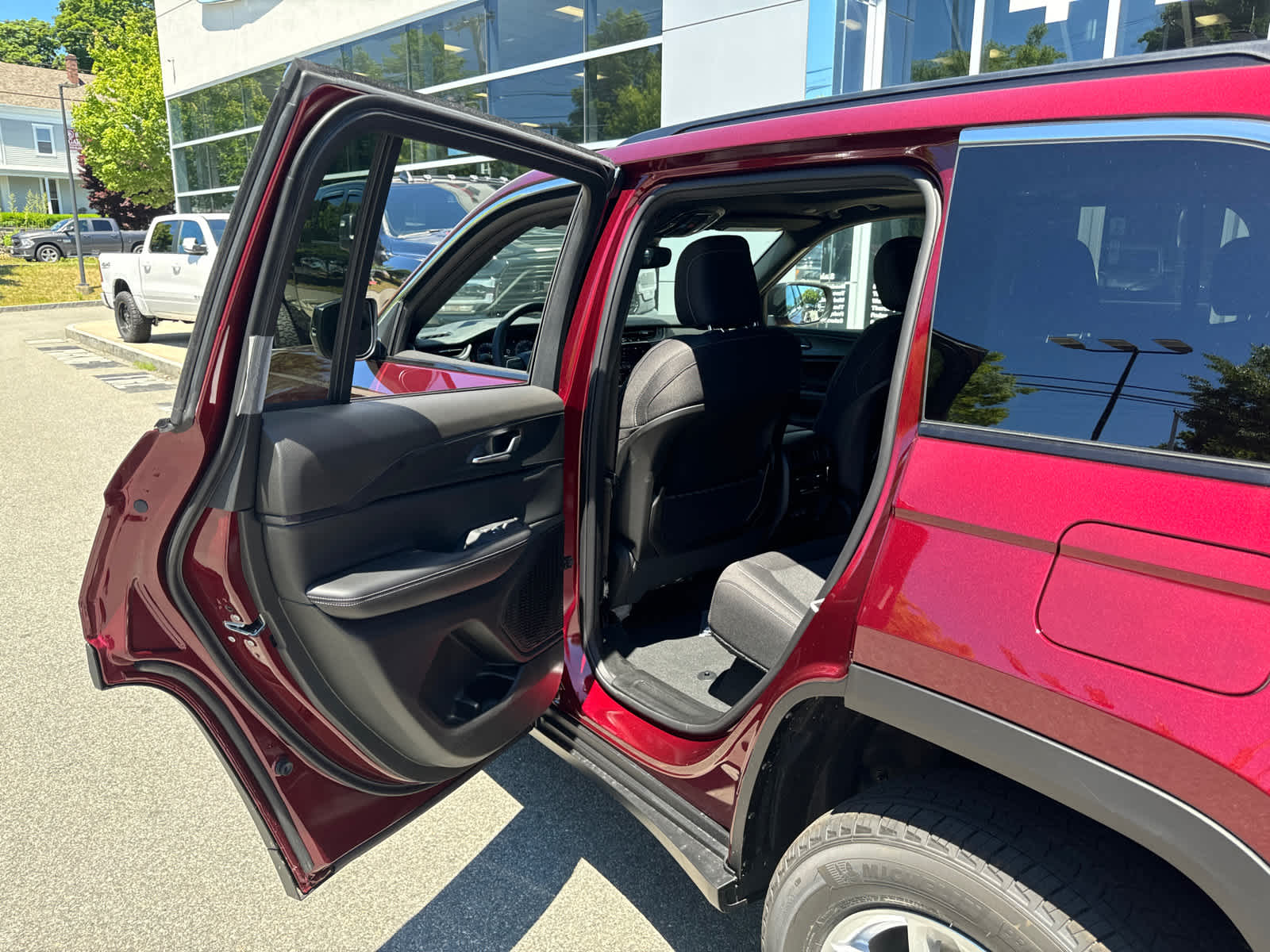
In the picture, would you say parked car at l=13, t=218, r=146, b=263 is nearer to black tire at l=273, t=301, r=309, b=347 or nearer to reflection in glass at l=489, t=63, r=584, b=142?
reflection in glass at l=489, t=63, r=584, b=142

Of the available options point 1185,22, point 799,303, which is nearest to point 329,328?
point 799,303

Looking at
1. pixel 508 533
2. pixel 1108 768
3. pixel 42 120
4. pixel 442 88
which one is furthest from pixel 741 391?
pixel 42 120

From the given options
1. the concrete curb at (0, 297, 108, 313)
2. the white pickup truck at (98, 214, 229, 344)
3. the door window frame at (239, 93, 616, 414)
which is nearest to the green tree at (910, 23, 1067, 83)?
the door window frame at (239, 93, 616, 414)

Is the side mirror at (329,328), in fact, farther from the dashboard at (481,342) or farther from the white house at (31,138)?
the white house at (31,138)

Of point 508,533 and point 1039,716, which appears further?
point 508,533

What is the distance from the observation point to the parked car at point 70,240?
27.0 meters

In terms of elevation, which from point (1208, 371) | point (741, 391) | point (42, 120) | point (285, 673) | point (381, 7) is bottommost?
point (285, 673)

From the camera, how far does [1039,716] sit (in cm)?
114

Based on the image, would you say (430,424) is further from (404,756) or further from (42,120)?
(42,120)

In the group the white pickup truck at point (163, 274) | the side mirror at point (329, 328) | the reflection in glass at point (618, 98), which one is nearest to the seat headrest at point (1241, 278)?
the side mirror at point (329, 328)

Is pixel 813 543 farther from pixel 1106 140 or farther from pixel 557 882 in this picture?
pixel 1106 140

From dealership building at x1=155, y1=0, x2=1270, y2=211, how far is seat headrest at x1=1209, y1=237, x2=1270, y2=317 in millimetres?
2426

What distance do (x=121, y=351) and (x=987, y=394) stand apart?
12.4m

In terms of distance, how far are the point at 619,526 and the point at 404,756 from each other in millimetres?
875
